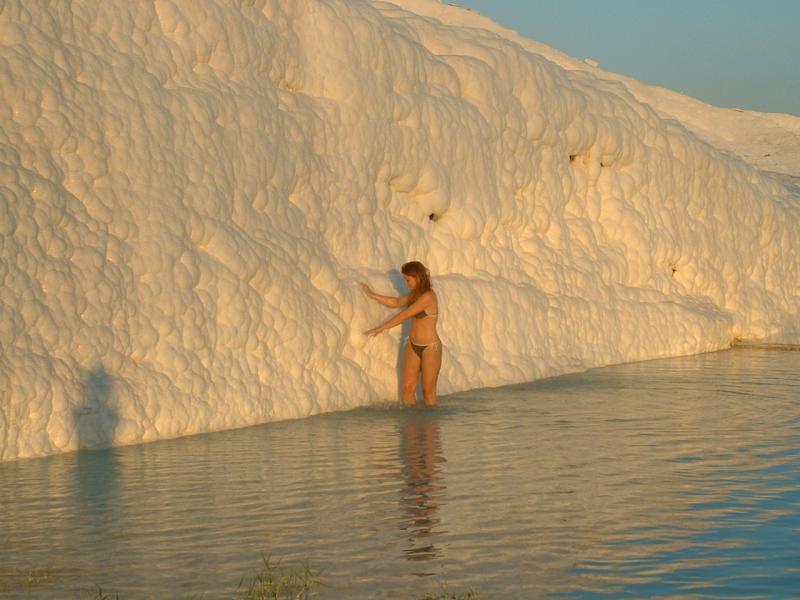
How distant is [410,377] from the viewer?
1183cm

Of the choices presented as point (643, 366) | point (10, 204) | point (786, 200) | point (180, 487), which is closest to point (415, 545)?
point (180, 487)

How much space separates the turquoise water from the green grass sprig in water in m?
0.09

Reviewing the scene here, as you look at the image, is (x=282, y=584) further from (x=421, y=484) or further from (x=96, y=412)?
(x=96, y=412)

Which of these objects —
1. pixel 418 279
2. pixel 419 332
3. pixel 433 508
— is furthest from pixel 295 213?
pixel 433 508

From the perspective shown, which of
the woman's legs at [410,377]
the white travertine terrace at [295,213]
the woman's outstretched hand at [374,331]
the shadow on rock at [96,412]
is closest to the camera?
the shadow on rock at [96,412]

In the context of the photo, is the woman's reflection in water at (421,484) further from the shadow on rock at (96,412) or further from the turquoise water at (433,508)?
the shadow on rock at (96,412)

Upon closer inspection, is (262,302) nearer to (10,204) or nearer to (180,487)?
(10,204)

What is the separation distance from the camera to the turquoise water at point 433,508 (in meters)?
5.46

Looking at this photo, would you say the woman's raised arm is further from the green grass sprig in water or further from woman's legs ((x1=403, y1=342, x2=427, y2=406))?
the green grass sprig in water

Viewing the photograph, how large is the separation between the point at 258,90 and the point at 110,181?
218 centimetres

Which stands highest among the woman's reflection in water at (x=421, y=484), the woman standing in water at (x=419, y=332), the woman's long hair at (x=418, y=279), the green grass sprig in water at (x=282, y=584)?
the woman's long hair at (x=418, y=279)

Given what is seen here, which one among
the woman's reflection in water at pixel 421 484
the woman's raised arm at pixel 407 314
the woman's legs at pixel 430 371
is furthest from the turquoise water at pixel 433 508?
the woman's raised arm at pixel 407 314

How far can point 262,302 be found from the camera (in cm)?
1088

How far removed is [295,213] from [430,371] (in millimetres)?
1984
